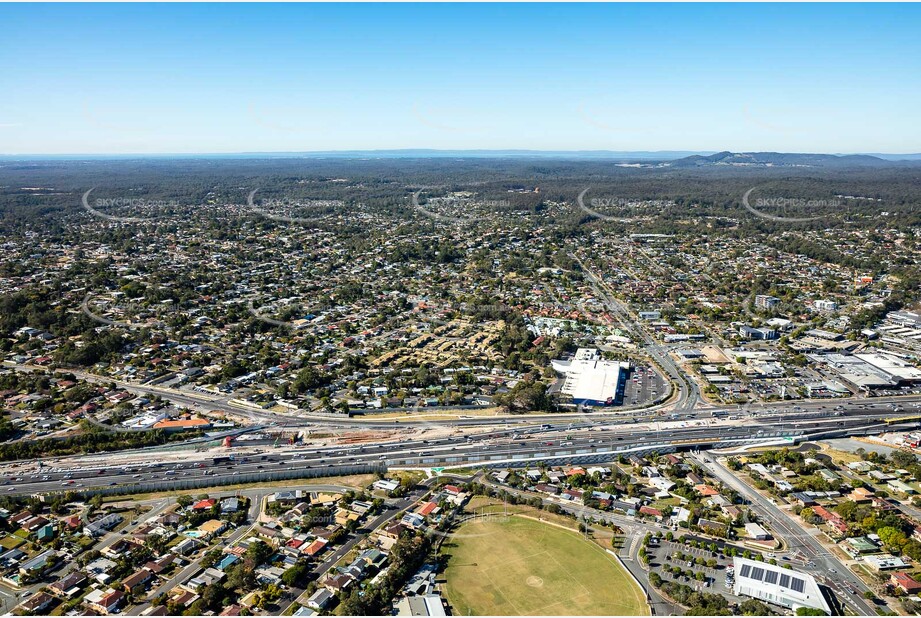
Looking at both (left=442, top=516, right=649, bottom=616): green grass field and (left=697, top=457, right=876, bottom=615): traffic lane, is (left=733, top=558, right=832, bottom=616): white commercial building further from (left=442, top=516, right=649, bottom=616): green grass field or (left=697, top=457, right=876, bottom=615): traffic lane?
(left=442, top=516, right=649, bottom=616): green grass field

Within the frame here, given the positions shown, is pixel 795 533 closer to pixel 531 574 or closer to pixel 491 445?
pixel 531 574

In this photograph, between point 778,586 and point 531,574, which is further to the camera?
point 531,574

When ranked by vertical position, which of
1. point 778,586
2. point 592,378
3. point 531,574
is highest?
point 592,378

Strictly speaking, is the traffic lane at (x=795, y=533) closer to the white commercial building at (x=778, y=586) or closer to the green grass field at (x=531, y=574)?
the white commercial building at (x=778, y=586)

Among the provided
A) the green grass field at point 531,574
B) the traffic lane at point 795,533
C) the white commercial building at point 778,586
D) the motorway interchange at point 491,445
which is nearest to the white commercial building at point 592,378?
the motorway interchange at point 491,445

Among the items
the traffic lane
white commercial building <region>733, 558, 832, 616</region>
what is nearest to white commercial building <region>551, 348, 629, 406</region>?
the traffic lane

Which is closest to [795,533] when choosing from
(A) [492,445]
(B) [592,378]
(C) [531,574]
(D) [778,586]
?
(D) [778,586]
